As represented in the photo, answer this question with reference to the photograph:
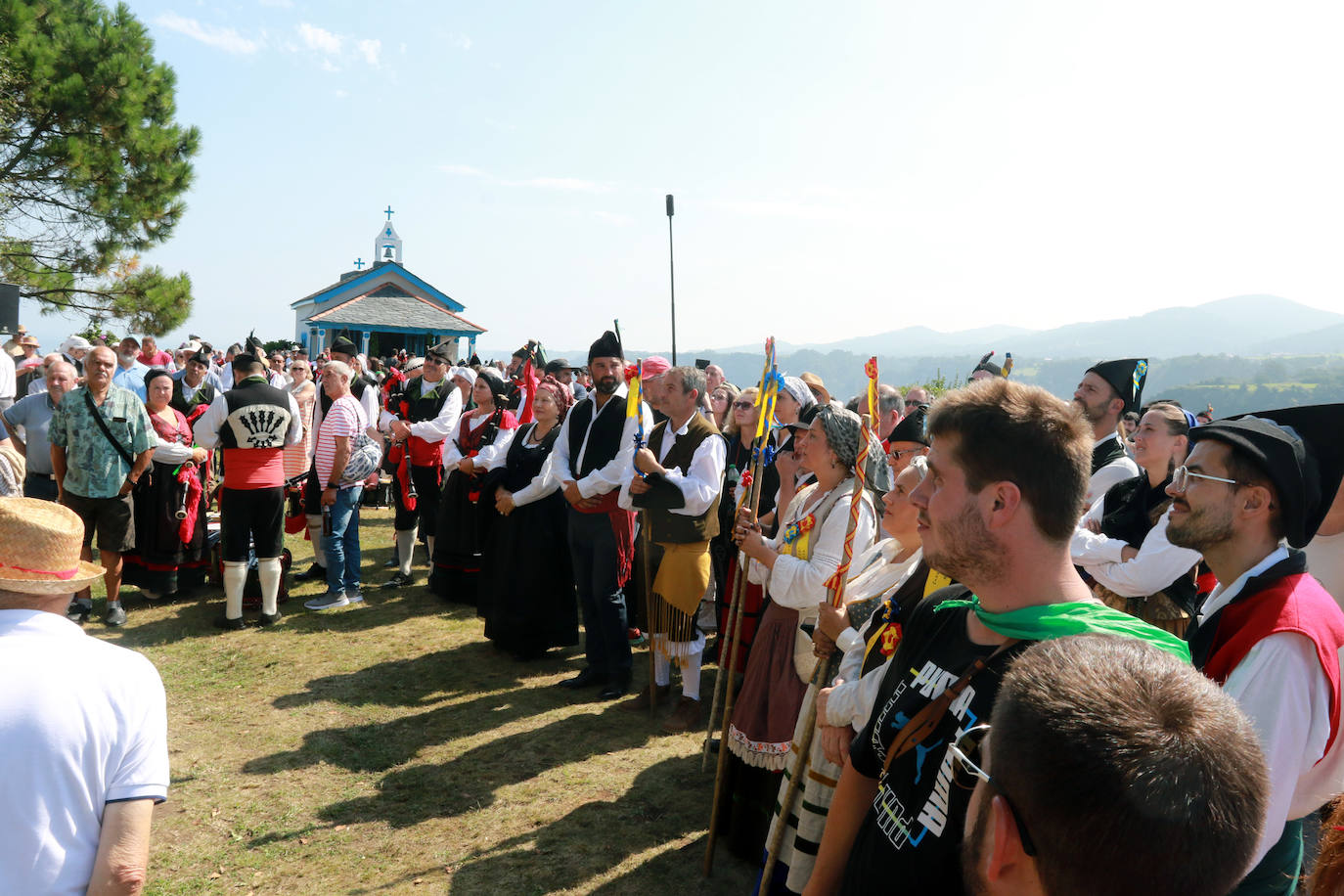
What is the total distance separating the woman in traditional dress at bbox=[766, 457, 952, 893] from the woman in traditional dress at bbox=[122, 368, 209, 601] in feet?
20.6

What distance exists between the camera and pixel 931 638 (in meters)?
1.72

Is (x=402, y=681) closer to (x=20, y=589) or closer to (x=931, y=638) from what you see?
(x=20, y=589)

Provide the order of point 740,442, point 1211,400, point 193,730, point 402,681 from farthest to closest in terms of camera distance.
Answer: point 1211,400
point 740,442
point 402,681
point 193,730

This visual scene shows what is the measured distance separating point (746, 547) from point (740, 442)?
300 centimetres

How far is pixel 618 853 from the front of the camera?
12.7 feet

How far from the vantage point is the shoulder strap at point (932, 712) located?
5.03 ft

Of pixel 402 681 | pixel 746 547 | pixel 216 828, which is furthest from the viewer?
pixel 402 681

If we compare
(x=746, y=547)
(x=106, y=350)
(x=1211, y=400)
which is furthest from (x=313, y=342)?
(x=1211, y=400)

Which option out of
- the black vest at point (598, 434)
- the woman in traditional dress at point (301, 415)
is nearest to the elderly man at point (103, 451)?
the woman in traditional dress at point (301, 415)

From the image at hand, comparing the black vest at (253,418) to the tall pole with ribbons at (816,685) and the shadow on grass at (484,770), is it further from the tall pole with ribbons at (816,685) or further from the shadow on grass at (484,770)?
the tall pole with ribbons at (816,685)

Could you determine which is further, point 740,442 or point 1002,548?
Result: point 740,442

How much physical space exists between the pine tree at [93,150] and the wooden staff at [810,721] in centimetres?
1719

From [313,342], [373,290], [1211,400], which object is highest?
[373,290]

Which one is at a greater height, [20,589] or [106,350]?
[106,350]
